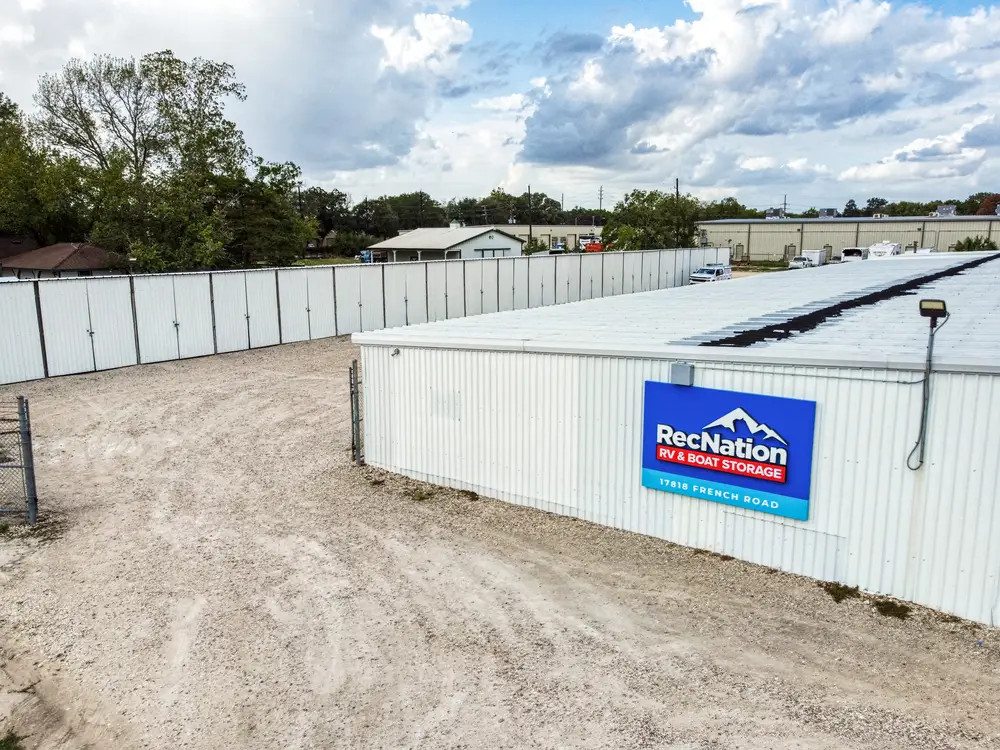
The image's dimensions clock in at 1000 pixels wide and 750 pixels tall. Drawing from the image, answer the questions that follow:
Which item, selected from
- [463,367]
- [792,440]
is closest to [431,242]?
[463,367]

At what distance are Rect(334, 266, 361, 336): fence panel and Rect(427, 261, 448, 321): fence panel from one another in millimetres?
3574

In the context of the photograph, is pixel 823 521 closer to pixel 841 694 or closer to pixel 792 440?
pixel 792 440

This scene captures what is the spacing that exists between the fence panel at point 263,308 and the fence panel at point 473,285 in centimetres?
953

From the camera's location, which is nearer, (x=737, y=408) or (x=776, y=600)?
(x=776, y=600)

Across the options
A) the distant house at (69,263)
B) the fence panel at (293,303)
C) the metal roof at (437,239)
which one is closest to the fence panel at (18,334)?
the fence panel at (293,303)

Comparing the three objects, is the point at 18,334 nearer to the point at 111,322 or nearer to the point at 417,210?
the point at 111,322

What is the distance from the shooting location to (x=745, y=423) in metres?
9.23

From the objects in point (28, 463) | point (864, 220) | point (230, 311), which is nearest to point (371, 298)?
point (230, 311)

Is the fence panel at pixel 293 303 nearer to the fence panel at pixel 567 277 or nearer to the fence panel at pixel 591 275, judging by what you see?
the fence panel at pixel 567 277

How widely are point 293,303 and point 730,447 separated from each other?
65.8ft

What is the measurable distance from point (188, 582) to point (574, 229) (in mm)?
105103

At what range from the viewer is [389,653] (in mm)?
7465

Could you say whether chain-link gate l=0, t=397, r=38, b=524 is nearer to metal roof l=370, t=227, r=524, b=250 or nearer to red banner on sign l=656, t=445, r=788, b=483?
red banner on sign l=656, t=445, r=788, b=483

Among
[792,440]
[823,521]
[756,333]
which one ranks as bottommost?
[823,521]
